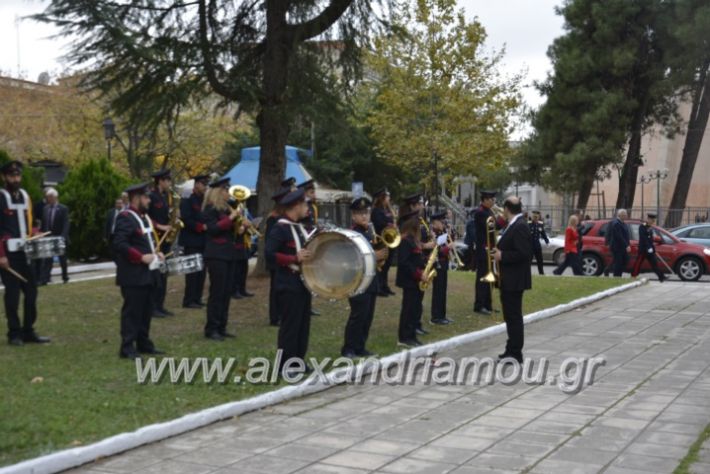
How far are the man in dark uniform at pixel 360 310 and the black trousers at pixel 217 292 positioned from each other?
5.61 feet

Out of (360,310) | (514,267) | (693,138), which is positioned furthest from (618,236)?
(693,138)

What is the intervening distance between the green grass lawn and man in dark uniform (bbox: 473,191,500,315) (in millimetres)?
314

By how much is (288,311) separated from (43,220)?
963 cm

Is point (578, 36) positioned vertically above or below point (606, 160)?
above

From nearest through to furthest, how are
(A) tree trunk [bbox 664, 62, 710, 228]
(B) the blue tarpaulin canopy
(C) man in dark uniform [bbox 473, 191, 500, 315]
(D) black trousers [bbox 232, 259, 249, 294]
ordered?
1. (D) black trousers [bbox 232, 259, 249, 294]
2. (C) man in dark uniform [bbox 473, 191, 500, 315]
3. (B) the blue tarpaulin canopy
4. (A) tree trunk [bbox 664, 62, 710, 228]

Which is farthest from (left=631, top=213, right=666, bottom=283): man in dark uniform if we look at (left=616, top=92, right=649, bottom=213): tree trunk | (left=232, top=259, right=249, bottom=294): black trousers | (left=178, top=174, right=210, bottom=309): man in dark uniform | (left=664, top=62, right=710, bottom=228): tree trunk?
(left=616, top=92, right=649, bottom=213): tree trunk

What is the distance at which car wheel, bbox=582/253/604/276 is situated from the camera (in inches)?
1096

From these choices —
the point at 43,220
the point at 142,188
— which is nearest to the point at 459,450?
the point at 142,188

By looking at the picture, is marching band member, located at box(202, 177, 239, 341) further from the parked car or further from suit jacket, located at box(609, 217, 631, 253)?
the parked car

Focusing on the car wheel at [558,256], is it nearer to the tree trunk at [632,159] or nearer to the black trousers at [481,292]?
the tree trunk at [632,159]

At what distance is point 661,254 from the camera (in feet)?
87.0

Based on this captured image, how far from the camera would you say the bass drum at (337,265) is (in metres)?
9.66

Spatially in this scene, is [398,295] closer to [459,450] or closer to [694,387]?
[694,387]

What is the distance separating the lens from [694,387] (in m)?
9.94
